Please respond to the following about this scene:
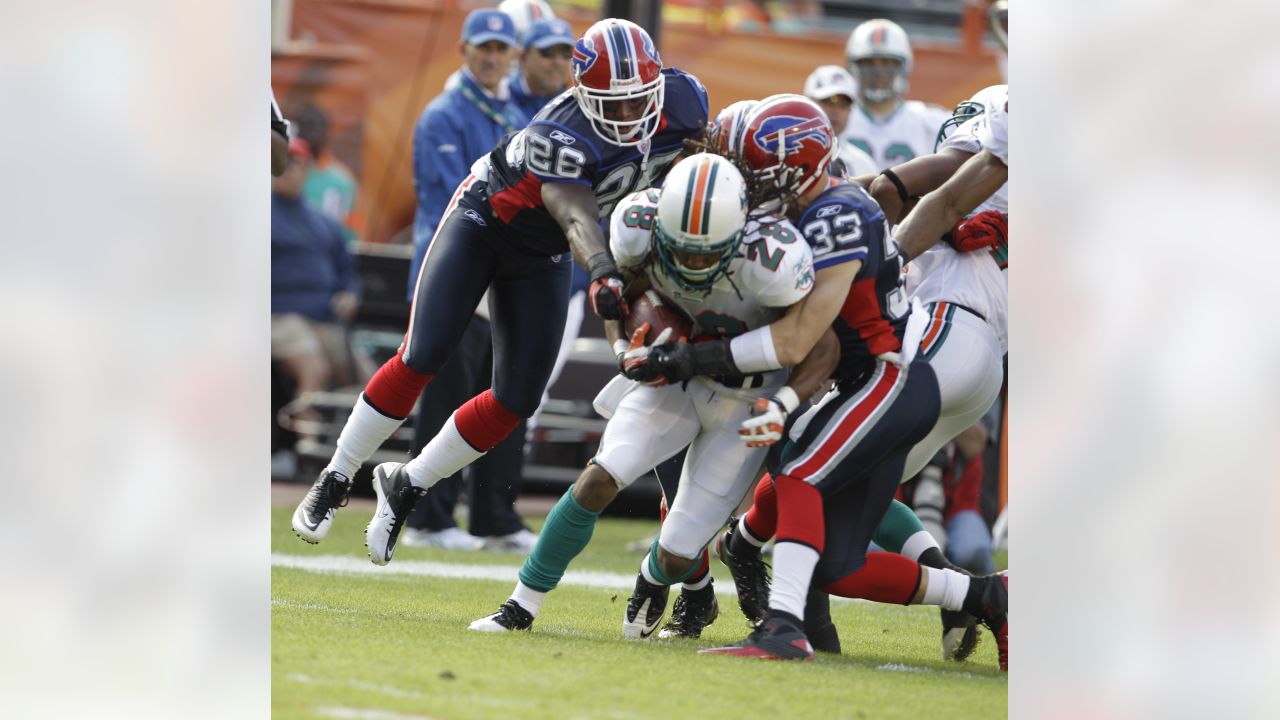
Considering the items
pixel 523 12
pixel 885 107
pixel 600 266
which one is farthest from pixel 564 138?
pixel 885 107

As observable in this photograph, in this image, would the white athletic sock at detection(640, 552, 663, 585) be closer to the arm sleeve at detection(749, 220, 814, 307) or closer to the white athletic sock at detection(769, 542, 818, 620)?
the white athletic sock at detection(769, 542, 818, 620)

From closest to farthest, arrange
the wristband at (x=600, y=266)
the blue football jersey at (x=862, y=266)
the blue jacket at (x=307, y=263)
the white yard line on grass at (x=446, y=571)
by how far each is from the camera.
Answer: the blue football jersey at (x=862, y=266)
the wristband at (x=600, y=266)
the white yard line on grass at (x=446, y=571)
the blue jacket at (x=307, y=263)

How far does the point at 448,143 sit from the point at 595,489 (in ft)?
10.4

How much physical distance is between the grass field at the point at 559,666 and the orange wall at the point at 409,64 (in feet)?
17.8

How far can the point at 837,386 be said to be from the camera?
4270 millimetres

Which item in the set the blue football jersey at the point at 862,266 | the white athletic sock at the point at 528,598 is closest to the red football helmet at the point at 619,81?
the blue football jersey at the point at 862,266

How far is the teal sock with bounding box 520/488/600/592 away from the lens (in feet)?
13.8

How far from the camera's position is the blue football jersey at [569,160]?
4609 mm

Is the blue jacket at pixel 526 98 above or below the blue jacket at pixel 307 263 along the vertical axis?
above

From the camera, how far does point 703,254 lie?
3844mm

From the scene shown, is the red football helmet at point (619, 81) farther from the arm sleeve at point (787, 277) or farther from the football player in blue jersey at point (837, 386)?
the arm sleeve at point (787, 277)
